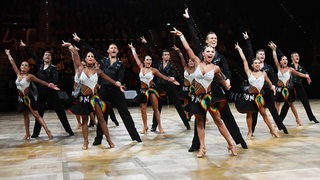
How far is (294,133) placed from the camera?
6.99m

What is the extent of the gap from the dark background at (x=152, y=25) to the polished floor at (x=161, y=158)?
884 centimetres

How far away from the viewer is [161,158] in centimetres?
497

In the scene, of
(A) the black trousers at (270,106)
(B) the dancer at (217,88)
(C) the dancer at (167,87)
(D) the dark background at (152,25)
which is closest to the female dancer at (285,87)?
(A) the black trousers at (270,106)

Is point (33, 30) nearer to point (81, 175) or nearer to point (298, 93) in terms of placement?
point (298, 93)

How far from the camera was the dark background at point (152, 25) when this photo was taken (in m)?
16.2

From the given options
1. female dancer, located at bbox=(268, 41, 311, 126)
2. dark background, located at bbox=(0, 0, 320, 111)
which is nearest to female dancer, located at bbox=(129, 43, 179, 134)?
female dancer, located at bbox=(268, 41, 311, 126)

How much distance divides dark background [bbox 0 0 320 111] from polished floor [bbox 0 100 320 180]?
8.84 m

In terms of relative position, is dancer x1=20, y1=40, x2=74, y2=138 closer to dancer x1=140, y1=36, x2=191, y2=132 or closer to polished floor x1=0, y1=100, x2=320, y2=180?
polished floor x1=0, y1=100, x2=320, y2=180

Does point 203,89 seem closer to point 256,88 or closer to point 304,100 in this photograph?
point 256,88

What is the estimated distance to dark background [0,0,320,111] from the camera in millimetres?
16172

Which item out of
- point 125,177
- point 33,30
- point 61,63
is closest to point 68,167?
point 125,177

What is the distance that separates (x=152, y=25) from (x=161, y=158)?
13.7 metres

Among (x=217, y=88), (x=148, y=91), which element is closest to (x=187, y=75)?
(x=148, y=91)

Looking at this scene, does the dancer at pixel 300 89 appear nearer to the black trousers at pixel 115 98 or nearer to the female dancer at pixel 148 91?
the female dancer at pixel 148 91
